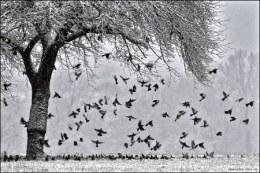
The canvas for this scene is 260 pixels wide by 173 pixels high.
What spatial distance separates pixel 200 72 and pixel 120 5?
5849mm

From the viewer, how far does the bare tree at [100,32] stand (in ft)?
32.8

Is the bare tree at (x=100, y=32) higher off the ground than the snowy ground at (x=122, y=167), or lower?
higher

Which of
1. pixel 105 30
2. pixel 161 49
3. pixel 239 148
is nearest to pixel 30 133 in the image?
pixel 105 30

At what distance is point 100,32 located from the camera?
1240cm

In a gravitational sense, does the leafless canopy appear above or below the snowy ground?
above

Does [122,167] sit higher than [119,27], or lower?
lower

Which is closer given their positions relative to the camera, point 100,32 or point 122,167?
point 122,167

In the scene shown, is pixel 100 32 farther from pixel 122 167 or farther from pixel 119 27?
pixel 122 167

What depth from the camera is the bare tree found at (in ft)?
32.8

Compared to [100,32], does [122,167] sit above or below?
below

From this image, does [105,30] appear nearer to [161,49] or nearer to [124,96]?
[161,49]

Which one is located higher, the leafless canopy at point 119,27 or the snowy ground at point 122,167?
the leafless canopy at point 119,27

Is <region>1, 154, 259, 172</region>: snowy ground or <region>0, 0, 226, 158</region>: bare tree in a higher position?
<region>0, 0, 226, 158</region>: bare tree

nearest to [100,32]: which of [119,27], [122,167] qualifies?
[119,27]
